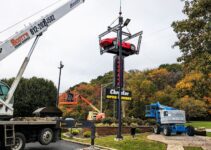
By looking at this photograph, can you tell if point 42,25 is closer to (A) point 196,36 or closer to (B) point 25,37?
(B) point 25,37

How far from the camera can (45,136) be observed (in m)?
17.1

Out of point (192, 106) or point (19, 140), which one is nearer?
point (19, 140)

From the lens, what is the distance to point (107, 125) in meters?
29.3

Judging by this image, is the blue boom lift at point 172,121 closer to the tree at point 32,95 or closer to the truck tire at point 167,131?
the truck tire at point 167,131

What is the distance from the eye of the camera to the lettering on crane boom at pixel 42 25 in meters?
17.9

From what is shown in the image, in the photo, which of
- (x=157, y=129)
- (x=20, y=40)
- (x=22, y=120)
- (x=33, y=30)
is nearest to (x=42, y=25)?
(x=33, y=30)

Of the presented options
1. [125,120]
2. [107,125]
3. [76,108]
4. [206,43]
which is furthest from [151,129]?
[76,108]

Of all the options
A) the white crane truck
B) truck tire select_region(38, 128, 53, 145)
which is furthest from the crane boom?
truck tire select_region(38, 128, 53, 145)

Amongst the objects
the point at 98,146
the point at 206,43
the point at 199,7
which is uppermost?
the point at 199,7

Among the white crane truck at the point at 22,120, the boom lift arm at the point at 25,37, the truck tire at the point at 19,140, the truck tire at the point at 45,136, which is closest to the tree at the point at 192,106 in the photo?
the boom lift arm at the point at 25,37

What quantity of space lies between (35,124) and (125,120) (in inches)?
647

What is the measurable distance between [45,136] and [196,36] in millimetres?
10777

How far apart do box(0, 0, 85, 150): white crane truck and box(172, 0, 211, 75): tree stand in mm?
7806

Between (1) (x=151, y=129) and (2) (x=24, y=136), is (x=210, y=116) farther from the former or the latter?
(2) (x=24, y=136)
